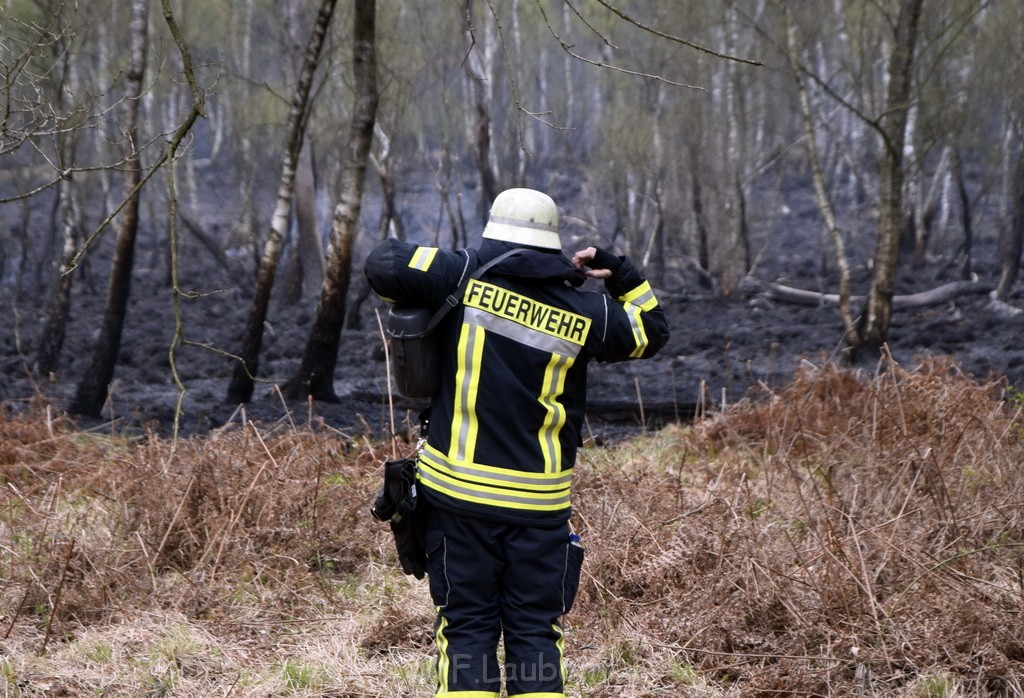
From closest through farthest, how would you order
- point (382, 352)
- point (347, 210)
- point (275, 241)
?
point (347, 210)
point (275, 241)
point (382, 352)

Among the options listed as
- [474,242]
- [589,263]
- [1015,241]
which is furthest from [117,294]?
[474,242]

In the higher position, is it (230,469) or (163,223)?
(163,223)

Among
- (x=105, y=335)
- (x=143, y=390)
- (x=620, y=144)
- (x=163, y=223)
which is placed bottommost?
(x=143, y=390)

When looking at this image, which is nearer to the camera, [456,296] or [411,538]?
[456,296]

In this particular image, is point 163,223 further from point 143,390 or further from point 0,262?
point 143,390

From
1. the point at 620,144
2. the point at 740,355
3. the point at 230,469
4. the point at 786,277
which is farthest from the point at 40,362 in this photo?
the point at 786,277

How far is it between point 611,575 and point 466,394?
6.85 ft

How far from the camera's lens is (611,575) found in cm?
482

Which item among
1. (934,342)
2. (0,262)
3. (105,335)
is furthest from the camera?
(0,262)

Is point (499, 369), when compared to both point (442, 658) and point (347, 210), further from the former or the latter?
point (347, 210)

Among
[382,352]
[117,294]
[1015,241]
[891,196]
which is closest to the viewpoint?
[117,294]

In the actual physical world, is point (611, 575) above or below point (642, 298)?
below

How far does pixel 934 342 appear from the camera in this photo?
1334cm

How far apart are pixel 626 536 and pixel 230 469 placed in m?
2.38
